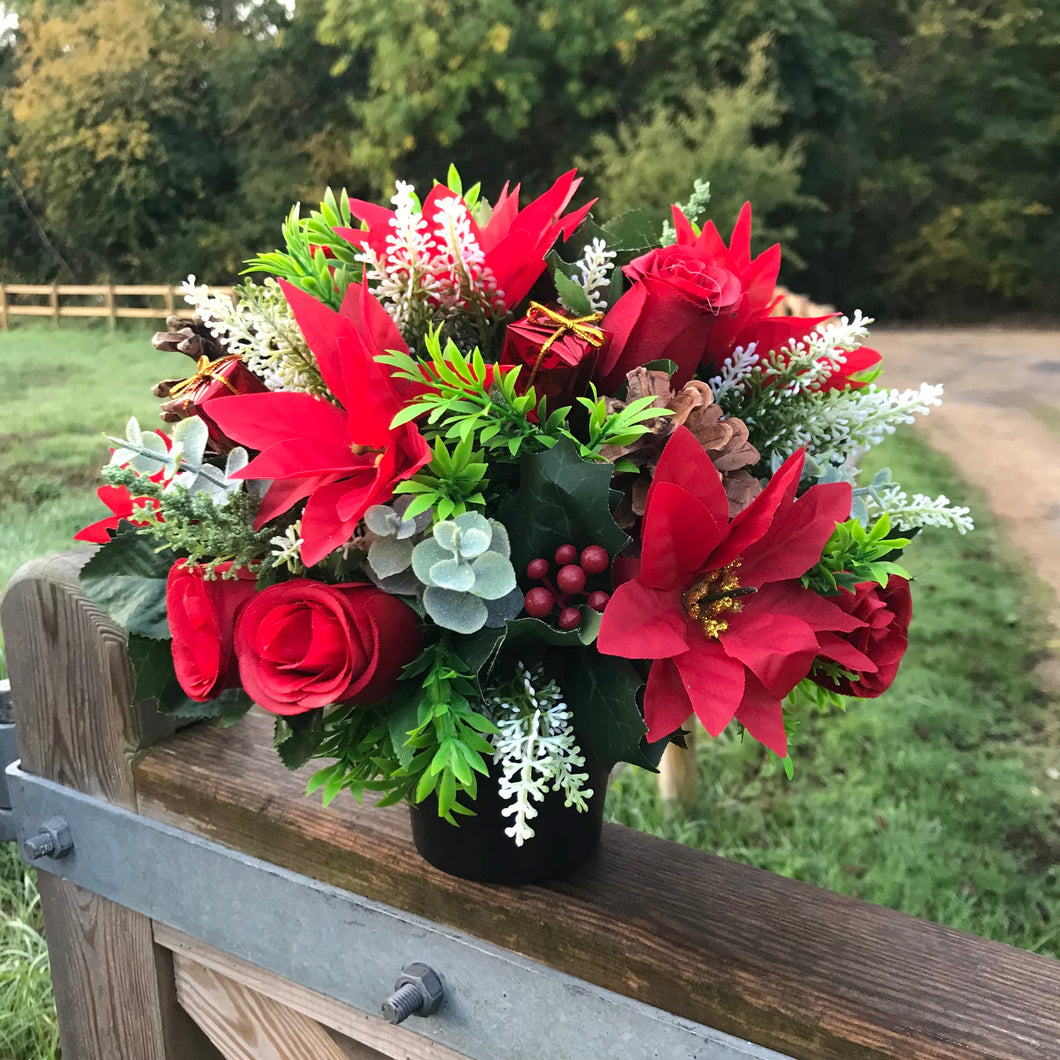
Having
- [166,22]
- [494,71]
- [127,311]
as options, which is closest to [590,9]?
[494,71]

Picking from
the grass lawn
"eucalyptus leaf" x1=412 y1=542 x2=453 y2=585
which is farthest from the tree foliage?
"eucalyptus leaf" x1=412 y1=542 x2=453 y2=585

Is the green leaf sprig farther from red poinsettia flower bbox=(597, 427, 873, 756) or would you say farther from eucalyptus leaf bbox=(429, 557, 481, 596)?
eucalyptus leaf bbox=(429, 557, 481, 596)

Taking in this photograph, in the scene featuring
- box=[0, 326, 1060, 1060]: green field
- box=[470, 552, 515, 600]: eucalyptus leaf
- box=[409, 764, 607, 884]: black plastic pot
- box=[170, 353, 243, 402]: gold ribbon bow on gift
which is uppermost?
box=[170, 353, 243, 402]: gold ribbon bow on gift

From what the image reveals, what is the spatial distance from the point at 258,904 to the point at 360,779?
0.22 metres

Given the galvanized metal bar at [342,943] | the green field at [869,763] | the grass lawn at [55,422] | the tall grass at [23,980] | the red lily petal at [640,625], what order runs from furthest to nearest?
1. the grass lawn at [55,422]
2. the green field at [869,763]
3. the tall grass at [23,980]
4. the galvanized metal bar at [342,943]
5. the red lily petal at [640,625]

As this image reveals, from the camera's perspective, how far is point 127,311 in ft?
5.42

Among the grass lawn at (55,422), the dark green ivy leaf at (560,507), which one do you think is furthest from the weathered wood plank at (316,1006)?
the grass lawn at (55,422)

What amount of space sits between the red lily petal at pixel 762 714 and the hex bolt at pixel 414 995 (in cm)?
25

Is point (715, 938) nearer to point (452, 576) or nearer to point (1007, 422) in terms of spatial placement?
point (452, 576)

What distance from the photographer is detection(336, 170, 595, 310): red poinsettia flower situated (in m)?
0.41

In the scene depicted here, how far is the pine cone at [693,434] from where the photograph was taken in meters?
0.37

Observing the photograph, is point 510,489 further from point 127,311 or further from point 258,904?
point 127,311

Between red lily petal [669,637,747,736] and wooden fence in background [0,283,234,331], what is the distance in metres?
1.38

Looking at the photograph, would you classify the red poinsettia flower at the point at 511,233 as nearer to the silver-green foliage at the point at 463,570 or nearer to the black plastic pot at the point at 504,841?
the silver-green foliage at the point at 463,570
